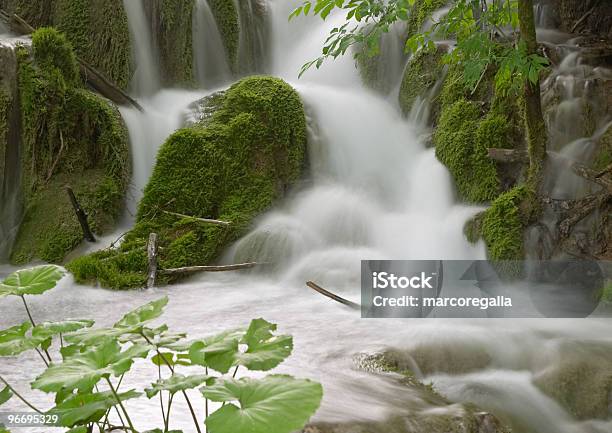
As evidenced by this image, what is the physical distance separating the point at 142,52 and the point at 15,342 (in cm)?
846

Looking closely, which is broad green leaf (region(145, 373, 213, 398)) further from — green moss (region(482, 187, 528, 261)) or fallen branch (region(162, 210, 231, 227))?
fallen branch (region(162, 210, 231, 227))

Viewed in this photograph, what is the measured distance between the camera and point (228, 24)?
400 inches

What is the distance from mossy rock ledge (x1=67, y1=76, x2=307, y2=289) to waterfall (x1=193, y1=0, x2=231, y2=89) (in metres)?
3.06

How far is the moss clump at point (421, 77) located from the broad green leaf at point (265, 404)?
6.18m

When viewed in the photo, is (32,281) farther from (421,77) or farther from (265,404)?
(421,77)

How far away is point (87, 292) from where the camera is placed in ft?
15.6

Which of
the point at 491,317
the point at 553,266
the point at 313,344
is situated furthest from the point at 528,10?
the point at 313,344

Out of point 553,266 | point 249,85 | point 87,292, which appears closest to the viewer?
point 553,266

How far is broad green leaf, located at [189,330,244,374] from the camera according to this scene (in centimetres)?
105

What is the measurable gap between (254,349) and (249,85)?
5.95 meters

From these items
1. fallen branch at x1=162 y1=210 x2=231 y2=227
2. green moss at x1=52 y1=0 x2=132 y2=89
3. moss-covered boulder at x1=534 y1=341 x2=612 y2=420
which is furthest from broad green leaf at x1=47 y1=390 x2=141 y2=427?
green moss at x1=52 y1=0 x2=132 y2=89

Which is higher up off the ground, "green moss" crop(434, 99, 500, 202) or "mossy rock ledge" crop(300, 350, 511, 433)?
"green moss" crop(434, 99, 500, 202)

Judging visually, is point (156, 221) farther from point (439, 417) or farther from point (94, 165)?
point (439, 417)

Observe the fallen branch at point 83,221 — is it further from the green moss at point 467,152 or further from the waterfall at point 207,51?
the waterfall at point 207,51
